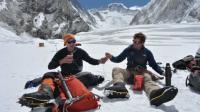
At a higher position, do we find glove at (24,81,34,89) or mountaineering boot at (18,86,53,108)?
mountaineering boot at (18,86,53,108)

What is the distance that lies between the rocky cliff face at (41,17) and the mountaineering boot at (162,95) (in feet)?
293

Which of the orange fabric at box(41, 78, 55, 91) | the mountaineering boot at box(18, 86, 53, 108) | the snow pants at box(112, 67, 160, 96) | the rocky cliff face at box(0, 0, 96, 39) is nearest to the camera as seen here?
the mountaineering boot at box(18, 86, 53, 108)

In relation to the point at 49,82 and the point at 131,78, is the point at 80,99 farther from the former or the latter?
the point at 131,78

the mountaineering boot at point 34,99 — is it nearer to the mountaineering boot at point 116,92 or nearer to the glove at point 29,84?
the mountaineering boot at point 116,92

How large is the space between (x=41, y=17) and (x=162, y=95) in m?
110

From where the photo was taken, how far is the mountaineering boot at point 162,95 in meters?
6.56

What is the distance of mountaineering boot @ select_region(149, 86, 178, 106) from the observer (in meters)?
6.56

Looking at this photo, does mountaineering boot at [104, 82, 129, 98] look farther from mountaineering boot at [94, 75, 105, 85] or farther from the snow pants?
mountaineering boot at [94, 75, 105, 85]

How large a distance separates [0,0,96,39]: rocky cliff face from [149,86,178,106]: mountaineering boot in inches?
3514

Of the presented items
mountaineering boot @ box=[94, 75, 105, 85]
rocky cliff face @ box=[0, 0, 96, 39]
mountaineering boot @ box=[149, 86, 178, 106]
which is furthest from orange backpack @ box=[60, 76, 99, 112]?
rocky cliff face @ box=[0, 0, 96, 39]

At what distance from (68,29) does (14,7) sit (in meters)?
17.8

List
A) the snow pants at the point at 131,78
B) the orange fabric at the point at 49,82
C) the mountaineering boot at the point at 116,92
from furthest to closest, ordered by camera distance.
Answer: the snow pants at the point at 131,78
the mountaineering boot at the point at 116,92
the orange fabric at the point at 49,82

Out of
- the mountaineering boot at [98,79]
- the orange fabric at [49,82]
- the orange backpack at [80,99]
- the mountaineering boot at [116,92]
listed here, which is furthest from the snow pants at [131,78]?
the orange fabric at [49,82]

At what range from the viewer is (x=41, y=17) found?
376ft
